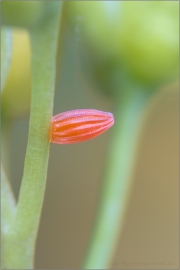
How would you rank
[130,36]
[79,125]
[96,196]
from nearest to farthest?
1. [79,125]
2. [130,36]
3. [96,196]

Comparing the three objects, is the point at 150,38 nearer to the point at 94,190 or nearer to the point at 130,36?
the point at 130,36

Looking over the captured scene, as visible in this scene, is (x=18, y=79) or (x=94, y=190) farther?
(x=94, y=190)

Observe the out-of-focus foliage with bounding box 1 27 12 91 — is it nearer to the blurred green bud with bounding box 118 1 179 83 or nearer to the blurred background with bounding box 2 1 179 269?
the blurred green bud with bounding box 118 1 179 83

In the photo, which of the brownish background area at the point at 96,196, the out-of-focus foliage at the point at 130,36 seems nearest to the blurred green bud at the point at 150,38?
the out-of-focus foliage at the point at 130,36

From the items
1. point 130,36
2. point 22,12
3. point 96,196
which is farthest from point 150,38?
point 96,196

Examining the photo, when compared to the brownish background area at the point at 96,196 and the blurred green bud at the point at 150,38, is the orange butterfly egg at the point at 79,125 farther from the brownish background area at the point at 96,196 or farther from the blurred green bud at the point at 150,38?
the brownish background area at the point at 96,196

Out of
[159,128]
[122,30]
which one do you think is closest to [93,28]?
[122,30]
